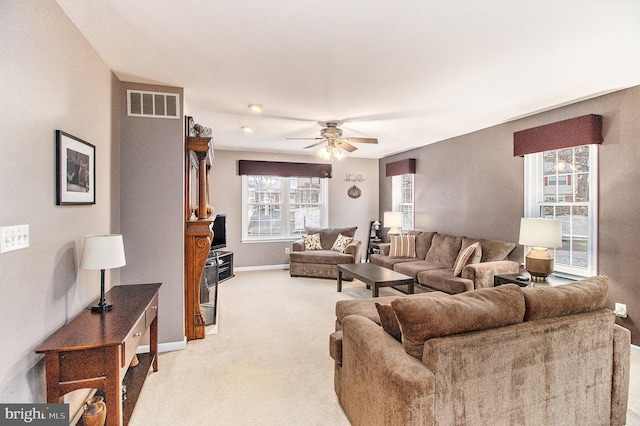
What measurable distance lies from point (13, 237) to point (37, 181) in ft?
1.21

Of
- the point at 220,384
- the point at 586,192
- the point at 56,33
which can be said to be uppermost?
the point at 56,33

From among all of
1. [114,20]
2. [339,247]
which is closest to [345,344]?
[114,20]

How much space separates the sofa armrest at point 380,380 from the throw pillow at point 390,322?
0.03 metres

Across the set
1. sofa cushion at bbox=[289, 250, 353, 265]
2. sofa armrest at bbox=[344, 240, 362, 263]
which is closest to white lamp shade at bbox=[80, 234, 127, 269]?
sofa cushion at bbox=[289, 250, 353, 265]

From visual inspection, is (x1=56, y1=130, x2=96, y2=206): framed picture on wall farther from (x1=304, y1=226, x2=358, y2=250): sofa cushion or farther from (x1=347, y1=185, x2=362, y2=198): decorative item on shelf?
(x1=347, y1=185, x2=362, y2=198): decorative item on shelf

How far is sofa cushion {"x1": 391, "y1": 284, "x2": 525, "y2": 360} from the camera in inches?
58.6

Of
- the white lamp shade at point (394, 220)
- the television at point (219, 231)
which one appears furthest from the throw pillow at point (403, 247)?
the television at point (219, 231)

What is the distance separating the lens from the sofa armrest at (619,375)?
1.87 m

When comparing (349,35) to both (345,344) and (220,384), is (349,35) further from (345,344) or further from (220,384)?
(220,384)

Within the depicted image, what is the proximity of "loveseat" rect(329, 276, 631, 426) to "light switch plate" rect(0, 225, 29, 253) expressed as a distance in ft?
5.80

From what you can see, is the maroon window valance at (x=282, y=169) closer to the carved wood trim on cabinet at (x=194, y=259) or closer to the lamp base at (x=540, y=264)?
the carved wood trim on cabinet at (x=194, y=259)

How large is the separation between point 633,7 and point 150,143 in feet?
11.9

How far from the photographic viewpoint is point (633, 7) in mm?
1780

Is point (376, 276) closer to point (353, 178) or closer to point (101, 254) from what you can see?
point (101, 254)
